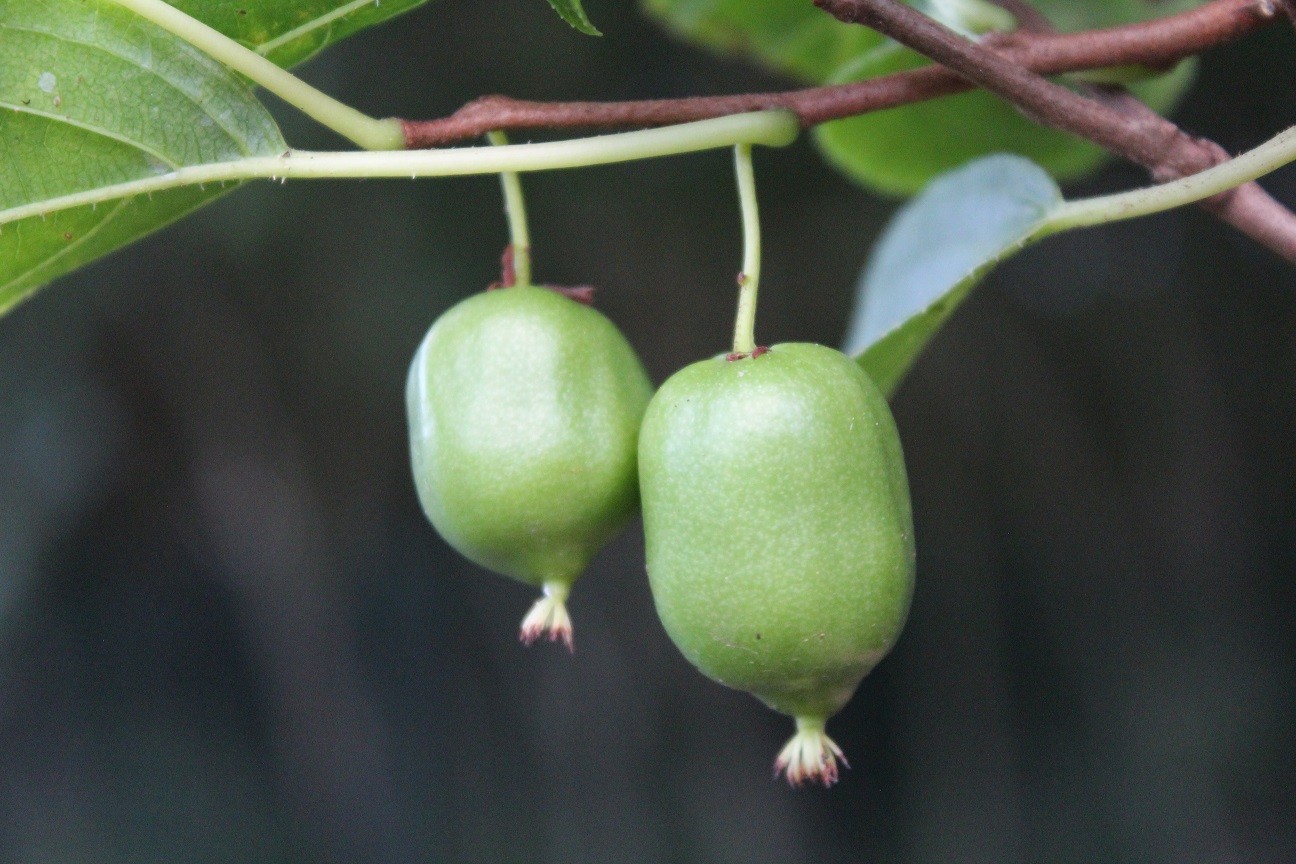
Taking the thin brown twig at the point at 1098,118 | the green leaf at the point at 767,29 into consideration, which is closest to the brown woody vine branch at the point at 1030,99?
the thin brown twig at the point at 1098,118

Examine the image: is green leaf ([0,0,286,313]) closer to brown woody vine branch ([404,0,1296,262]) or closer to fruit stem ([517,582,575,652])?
brown woody vine branch ([404,0,1296,262])

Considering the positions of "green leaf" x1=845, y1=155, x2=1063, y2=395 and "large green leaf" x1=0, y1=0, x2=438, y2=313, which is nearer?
"large green leaf" x1=0, y1=0, x2=438, y2=313

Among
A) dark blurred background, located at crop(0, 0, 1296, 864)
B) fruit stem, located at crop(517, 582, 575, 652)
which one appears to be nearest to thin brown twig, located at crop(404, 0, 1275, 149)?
fruit stem, located at crop(517, 582, 575, 652)

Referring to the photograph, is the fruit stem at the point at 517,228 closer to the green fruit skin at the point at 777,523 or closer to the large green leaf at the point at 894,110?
the green fruit skin at the point at 777,523

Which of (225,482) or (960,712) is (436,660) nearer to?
(225,482)

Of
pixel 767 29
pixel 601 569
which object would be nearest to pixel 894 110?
pixel 767 29

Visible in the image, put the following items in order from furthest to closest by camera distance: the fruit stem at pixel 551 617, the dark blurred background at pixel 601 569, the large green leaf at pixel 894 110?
the dark blurred background at pixel 601 569, the large green leaf at pixel 894 110, the fruit stem at pixel 551 617

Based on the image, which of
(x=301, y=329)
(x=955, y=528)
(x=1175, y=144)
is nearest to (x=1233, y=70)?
(x=955, y=528)

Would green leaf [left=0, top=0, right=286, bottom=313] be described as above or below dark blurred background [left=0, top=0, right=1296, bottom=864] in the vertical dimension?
above
